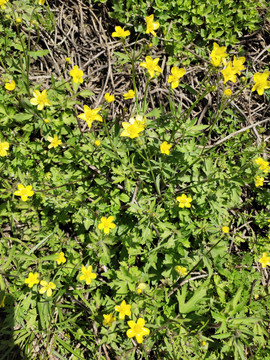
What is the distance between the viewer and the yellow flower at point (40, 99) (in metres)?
2.83

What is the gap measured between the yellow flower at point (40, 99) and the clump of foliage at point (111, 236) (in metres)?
0.01

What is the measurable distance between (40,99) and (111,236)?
62.0 inches

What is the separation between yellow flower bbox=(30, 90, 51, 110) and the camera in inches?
111

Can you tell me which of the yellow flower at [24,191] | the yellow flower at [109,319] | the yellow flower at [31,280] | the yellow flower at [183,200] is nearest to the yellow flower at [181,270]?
the yellow flower at [183,200]

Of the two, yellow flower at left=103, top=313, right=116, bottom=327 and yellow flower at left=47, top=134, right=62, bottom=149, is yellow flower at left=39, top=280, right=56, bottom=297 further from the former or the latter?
yellow flower at left=47, top=134, right=62, bottom=149

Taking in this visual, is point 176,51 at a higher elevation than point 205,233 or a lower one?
higher

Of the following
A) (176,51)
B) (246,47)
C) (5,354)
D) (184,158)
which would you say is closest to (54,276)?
(5,354)

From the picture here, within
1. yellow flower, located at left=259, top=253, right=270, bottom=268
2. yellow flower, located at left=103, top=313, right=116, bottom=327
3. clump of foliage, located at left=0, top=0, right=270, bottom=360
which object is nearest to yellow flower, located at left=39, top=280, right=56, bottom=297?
clump of foliage, located at left=0, top=0, right=270, bottom=360

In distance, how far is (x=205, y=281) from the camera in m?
3.03

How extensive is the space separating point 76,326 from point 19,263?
90 cm

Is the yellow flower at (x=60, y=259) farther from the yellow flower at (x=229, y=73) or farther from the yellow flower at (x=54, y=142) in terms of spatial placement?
the yellow flower at (x=229, y=73)

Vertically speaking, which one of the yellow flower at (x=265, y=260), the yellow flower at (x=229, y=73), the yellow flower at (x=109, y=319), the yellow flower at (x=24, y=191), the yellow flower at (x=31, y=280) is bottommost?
the yellow flower at (x=265, y=260)

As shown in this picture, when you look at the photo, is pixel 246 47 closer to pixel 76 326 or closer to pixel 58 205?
pixel 58 205

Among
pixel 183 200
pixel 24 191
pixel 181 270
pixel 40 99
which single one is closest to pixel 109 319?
pixel 181 270
